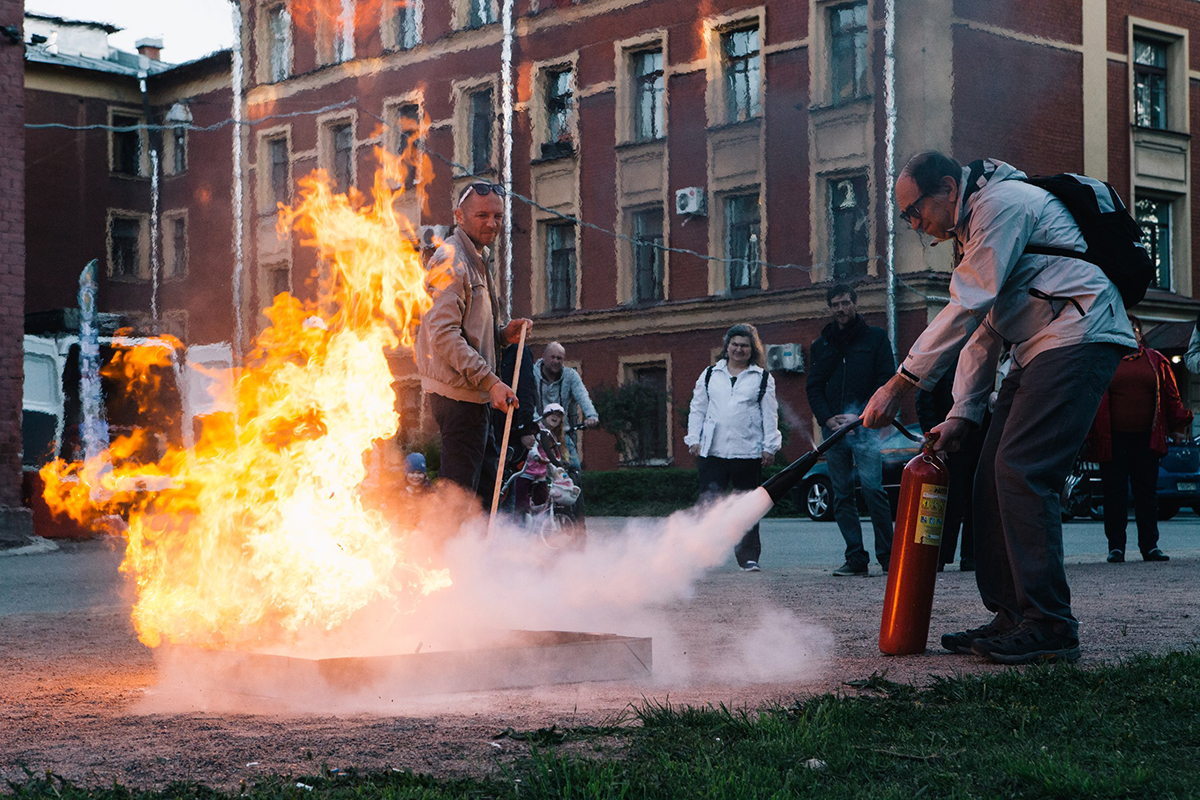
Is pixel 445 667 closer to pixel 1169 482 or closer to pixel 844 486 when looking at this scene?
pixel 844 486

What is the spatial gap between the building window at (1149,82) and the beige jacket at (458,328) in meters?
27.1

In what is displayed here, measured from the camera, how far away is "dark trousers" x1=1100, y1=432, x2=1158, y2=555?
11242 mm

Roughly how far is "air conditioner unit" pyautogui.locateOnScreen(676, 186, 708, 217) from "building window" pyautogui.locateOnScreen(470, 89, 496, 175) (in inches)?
214

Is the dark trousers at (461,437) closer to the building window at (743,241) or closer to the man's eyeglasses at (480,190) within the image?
the man's eyeglasses at (480,190)

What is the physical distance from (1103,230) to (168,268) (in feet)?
135

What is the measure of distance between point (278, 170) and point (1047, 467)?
33.1 metres

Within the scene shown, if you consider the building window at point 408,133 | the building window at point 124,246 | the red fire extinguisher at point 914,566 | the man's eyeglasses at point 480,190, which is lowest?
the red fire extinguisher at point 914,566

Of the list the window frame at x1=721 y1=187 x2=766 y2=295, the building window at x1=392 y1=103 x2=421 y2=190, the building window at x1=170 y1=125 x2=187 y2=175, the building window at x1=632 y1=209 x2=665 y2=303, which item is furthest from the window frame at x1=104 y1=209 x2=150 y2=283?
the window frame at x1=721 y1=187 x2=766 y2=295

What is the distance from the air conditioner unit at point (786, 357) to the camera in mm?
28281

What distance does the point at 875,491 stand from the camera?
34.2 ft

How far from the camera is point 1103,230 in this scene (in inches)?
224

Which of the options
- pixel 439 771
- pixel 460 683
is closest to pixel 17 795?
pixel 439 771

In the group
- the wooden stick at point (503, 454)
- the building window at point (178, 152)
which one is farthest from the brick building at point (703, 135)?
the wooden stick at point (503, 454)

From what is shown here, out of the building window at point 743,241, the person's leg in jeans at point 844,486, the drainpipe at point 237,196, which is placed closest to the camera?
the person's leg in jeans at point 844,486
